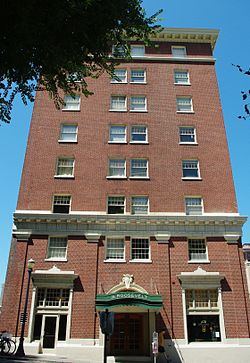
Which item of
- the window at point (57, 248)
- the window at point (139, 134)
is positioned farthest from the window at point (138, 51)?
the window at point (57, 248)

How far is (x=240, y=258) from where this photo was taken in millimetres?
26266

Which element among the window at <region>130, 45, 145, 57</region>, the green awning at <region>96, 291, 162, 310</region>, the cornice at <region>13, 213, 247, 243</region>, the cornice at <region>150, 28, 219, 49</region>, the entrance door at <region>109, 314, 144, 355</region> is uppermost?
the cornice at <region>150, 28, 219, 49</region>

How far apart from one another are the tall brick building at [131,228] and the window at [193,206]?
0.26ft

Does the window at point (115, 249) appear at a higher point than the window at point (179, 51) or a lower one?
lower

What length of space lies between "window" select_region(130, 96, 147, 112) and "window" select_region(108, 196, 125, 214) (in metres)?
8.98

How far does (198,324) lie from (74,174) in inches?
573

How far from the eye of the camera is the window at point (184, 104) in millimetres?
32844

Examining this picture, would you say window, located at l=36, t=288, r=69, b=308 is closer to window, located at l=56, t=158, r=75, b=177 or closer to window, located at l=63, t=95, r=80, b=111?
window, located at l=56, t=158, r=75, b=177

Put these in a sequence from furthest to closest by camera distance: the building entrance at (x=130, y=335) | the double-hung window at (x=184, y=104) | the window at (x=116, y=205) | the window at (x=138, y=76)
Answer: the window at (x=138, y=76) → the double-hung window at (x=184, y=104) → the window at (x=116, y=205) → the building entrance at (x=130, y=335)

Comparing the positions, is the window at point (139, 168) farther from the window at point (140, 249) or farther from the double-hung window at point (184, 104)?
the double-hung window at point (184, 104)

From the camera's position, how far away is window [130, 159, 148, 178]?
2950 cm

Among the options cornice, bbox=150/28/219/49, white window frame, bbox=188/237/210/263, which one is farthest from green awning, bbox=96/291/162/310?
cornice, bbox=150/28/219/49

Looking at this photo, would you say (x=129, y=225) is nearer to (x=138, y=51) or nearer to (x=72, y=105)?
(x=72, y=105)

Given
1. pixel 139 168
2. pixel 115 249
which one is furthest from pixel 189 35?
pixel 115 249
